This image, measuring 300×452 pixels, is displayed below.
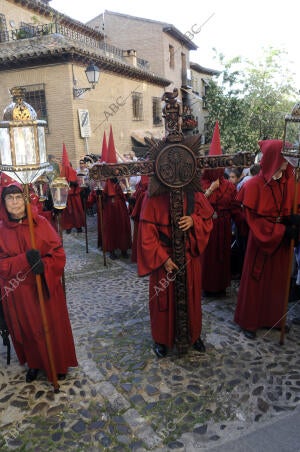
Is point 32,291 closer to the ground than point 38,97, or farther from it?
closer to the ground

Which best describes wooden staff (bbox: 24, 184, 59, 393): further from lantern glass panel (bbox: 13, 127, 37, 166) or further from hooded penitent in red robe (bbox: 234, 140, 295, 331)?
hooded penitent in red robe (bbox: 234, 140, 295, 331)

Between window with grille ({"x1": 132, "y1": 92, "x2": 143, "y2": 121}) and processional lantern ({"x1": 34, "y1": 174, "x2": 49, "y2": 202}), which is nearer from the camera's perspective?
processional lantern ({"x1": 34, "y1": 174, "x2": 49, "y2": 202})

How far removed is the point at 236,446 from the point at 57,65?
15938 mm

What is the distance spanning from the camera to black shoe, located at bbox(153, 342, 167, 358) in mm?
4191

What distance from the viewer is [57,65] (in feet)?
52.2

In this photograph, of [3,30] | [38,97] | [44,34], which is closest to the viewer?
[38,97]

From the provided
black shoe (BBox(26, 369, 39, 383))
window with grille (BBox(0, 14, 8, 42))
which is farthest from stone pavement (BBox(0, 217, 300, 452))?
window with grille (BBox(0, 14, 8, 42))

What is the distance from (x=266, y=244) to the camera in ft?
13.9

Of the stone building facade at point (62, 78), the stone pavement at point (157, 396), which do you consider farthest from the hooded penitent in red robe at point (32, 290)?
the stone building facade at point (62, 78)

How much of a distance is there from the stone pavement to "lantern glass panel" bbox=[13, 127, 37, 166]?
2.16m

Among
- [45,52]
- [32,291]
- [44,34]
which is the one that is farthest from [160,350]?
[44,34]

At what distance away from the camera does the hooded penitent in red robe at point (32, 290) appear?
3561 mm

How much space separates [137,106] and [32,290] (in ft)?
64.1

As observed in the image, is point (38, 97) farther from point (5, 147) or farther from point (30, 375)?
point (30, 375)
